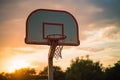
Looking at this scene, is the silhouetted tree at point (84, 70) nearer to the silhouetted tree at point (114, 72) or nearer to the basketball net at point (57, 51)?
the silhouetted tree at point (114, 72)

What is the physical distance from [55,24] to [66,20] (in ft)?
2.13

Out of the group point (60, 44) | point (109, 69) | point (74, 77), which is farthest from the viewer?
point (74, 77)

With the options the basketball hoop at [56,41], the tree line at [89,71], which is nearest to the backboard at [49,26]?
the basketball hoop at [56,41]

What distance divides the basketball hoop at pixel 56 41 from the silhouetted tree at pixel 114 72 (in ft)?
72.1

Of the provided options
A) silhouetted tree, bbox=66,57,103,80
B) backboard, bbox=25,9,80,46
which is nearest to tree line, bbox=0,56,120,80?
silhouetted tree, bbox=66,57,103,80

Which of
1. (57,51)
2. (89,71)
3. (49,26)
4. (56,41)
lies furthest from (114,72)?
(56,41)

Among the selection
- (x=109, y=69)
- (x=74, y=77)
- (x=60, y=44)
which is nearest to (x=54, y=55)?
(x=60, y=44)

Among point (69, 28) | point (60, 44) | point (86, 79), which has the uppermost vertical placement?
point (69, 28)

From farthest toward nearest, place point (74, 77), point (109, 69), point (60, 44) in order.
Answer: point (74, 77), point (109, 69), point (60, 44)

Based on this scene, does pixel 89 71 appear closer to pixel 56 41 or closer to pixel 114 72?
pixel 114 72

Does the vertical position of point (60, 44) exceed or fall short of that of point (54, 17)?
it falls short

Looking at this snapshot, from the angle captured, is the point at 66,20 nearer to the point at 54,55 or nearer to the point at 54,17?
the point at 54,17

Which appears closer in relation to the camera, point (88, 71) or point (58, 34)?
point (58, 34)

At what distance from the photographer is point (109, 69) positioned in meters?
34.5
